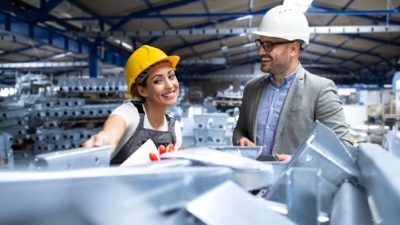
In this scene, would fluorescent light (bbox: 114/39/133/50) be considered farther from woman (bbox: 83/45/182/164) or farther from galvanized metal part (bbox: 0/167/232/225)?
galvanized metal part (bbox: 0/167/232/225)

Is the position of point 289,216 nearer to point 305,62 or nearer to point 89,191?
point 89,191

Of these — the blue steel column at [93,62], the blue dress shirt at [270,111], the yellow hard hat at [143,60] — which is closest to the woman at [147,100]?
the yellow hard hat at [143,60]

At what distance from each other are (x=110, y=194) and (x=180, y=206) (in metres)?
0.12

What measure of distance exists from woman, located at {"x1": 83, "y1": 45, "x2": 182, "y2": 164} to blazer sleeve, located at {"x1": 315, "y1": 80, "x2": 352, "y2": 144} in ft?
3.02

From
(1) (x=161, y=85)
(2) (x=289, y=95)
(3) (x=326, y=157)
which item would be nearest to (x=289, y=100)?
(2) (x=289, y=95)

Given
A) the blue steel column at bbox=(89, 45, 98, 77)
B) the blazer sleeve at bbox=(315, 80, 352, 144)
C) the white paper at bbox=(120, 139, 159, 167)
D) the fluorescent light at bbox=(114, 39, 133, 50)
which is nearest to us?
the white paper at bbox=(120, 139, 159, 167)

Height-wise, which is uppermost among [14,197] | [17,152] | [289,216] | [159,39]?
[159,39]

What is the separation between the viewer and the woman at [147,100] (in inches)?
75.7

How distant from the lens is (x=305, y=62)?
22359mm

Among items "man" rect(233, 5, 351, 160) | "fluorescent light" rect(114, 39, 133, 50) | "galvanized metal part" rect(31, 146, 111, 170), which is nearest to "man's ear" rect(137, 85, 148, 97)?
"man" rect(233, 5, 351, 160)

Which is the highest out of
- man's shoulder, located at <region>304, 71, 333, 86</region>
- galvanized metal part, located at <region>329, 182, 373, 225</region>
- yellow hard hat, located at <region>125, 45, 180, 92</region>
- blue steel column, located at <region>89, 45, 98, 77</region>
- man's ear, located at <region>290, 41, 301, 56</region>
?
blue steel column, located at <region>89, 45, 98, 77</region>

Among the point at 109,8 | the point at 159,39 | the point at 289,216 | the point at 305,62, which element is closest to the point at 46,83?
the point at 159,39

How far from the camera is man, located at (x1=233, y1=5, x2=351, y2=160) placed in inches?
87.4

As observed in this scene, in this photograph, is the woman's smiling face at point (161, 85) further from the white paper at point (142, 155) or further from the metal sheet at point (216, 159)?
the metal sheet at point (216, 159)
